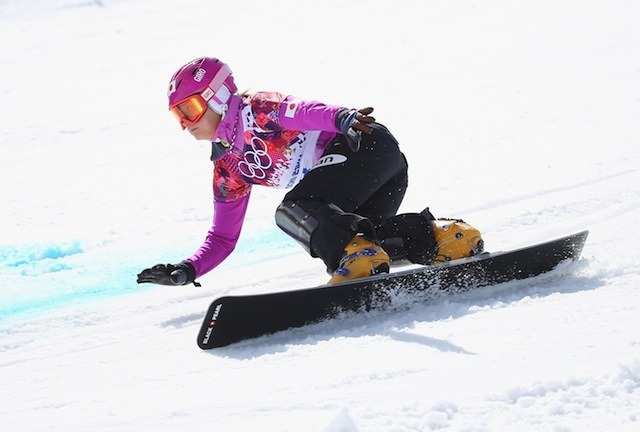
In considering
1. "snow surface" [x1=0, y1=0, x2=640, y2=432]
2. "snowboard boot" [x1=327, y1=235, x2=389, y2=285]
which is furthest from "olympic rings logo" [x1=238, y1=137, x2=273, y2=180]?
"snow surface" [x1=0, y1=0, x2=640, y2=432]

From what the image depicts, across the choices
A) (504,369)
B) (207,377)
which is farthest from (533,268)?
(207,377)

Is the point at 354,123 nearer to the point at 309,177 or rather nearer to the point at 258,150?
the point at 309,177

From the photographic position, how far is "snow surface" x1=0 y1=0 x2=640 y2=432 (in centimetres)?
273

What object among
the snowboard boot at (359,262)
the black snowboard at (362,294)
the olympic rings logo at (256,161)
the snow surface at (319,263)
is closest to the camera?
the snow surface at (319,263)

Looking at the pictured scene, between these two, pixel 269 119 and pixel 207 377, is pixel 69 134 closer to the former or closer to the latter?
pixel 269 119

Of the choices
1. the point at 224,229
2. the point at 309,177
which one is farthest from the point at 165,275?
the point at 309,177

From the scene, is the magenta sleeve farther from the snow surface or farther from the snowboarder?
the snow surface

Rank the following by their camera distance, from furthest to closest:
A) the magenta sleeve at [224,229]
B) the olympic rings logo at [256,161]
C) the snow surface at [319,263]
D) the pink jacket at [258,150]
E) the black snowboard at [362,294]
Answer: the magenta sleeve at [224,229] < the olympic rings logo at [256,161] < the pink jacket at [258,150] < the black snowboard at [362,294] < the snow surface at [319,263]

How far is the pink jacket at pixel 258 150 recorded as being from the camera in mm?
3758

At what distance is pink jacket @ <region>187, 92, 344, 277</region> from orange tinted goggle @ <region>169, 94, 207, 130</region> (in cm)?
12

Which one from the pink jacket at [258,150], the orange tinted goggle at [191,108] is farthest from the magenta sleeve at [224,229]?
the orange tinted goggle at [191,108]

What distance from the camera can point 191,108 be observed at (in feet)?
12.7

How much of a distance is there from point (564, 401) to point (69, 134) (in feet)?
26.0

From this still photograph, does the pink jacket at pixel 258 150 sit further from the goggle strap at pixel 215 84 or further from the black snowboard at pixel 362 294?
the black snowboard at pixel 362 294
